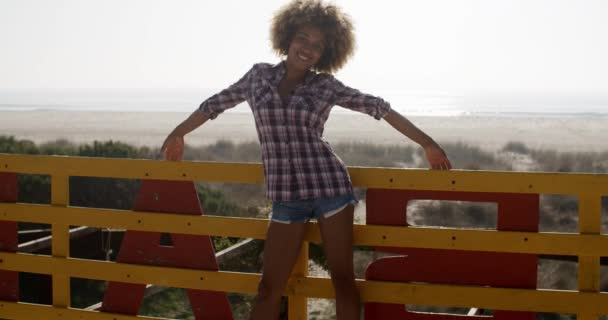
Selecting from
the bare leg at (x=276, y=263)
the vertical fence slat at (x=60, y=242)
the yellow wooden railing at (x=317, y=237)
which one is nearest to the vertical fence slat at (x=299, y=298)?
the yellow wooden railing at (x=317, y=237)

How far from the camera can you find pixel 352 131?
76.9m

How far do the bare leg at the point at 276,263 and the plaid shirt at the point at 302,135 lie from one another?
155mm

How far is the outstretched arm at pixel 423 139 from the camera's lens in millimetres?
3709

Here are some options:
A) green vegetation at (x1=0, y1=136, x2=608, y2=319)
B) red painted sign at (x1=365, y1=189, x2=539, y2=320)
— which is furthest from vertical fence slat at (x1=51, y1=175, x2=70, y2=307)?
green vegetation at (x1=0, y1=136, x2=608, y2=319)

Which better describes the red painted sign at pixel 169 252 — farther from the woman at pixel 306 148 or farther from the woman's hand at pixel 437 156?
the woman's hand at pixel 437 156

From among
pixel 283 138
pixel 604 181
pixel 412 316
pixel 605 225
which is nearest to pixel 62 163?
pixel 283 138

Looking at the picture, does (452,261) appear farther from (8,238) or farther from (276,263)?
(8,238)

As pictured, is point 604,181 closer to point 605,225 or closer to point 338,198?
point 338,198

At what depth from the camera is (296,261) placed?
3885 mm

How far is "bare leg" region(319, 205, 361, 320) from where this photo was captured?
144 inches

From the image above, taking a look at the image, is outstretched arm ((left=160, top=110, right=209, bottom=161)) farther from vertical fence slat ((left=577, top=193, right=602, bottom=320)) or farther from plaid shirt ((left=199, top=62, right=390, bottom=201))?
vertical fence slat ((left=577, top=193, right=602, bottom=320))

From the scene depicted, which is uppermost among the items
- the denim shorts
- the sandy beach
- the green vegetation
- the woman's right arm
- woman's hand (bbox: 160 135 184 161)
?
the woman's right arm

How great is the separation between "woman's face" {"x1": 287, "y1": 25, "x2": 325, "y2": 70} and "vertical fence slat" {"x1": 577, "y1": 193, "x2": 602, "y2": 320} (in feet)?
4.27

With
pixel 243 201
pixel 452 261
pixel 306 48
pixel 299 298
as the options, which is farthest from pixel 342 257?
pixel 243 201
